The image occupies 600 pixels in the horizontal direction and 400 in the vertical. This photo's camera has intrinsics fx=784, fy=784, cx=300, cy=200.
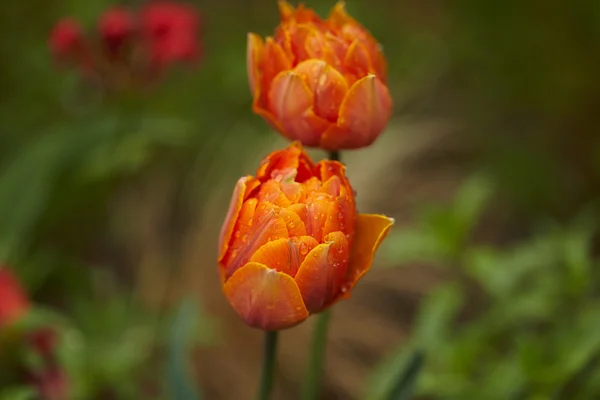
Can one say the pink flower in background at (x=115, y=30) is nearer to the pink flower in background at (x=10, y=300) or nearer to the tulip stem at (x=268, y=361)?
the pink flower in background at (x=10, y=300)

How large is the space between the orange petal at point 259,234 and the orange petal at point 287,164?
2 cm

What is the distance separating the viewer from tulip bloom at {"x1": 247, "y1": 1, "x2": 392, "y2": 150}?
0.42 meters

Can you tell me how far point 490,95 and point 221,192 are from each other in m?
0.50

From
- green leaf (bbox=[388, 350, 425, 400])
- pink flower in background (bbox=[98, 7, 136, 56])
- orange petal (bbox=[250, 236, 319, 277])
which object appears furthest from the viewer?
pink flower in background (bbox=[98, 7, 136, 56])

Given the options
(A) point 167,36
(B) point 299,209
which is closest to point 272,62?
(B) point 299,209

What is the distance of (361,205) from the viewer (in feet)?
3.21

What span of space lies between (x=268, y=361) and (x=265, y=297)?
3.1 inches

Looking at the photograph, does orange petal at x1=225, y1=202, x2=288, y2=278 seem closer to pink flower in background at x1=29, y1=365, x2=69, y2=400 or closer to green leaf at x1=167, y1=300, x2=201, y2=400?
green leaf at x1=167, y1=300, x2=201, y2=400

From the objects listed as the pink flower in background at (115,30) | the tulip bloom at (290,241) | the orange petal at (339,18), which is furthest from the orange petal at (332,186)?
the pink flower in background at (115,30)

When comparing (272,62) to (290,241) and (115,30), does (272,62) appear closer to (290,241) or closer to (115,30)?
(290,241)

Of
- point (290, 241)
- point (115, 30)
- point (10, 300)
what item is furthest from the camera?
point (115, 30)

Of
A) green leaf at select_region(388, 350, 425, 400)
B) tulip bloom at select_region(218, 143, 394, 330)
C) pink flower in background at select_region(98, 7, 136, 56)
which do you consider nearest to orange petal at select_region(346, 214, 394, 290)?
tulip bloom at select_region(218, 143, 394, 330)

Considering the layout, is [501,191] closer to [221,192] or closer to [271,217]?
[221,192]

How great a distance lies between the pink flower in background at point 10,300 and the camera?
69 cm
